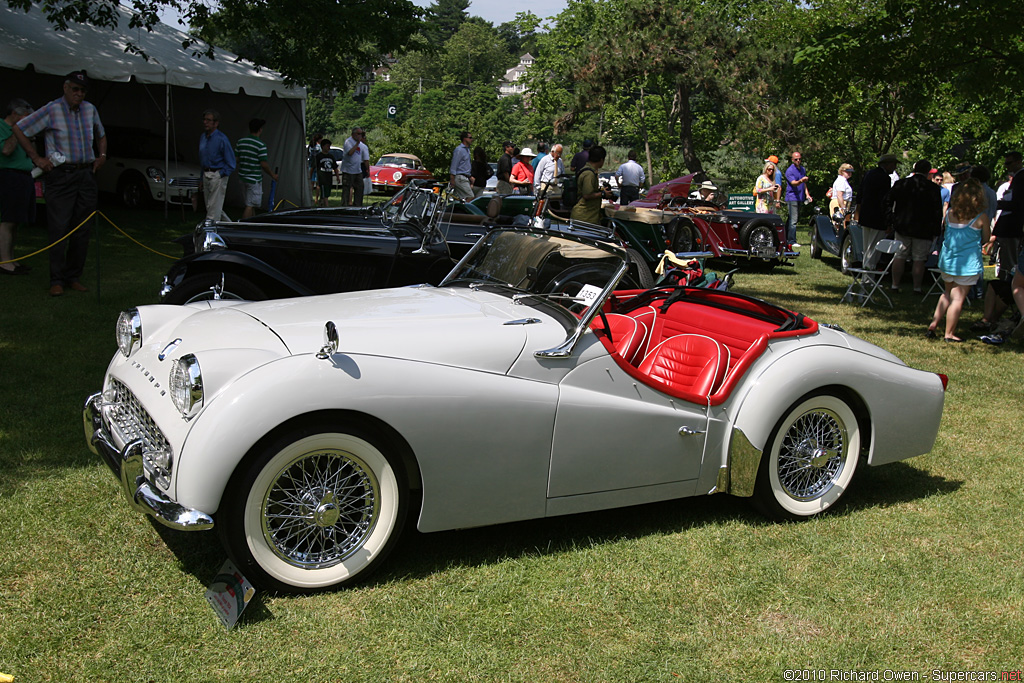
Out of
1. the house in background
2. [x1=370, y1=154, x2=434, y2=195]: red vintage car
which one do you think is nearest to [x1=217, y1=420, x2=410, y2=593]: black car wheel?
[x1=370, y1=154, x2=434, y2=195]: red vintage car

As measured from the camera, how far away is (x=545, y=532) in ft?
14.0

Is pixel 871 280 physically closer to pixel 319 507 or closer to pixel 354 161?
pixel 319 507

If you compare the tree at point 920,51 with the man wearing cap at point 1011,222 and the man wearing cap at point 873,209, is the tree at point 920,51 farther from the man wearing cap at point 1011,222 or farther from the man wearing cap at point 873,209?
the man wearing cap at point 873,209

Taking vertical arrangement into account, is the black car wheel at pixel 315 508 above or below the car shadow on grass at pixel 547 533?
above

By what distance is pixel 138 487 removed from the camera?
131 inches

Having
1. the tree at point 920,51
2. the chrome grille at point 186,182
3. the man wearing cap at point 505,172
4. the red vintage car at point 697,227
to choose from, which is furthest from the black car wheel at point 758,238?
the chrome grille at point 186,182

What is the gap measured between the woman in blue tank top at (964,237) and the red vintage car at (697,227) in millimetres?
4118

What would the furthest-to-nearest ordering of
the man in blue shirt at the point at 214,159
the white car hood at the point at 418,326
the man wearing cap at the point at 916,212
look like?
1. the man in blue shirt at the point at 214,159
2. the man wearing cap at the point at 916,212
3. the white car hood at the point at 418,326

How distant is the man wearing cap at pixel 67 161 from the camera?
852 centimetres

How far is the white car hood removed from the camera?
143 inches

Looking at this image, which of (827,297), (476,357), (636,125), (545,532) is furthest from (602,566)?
(636,125)

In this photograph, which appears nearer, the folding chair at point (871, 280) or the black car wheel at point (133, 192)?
the folding chair at point (871, 280)

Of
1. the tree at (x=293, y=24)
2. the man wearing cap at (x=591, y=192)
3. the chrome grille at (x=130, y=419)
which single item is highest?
the tree at (x=293, y=24)

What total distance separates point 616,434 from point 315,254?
432cm
